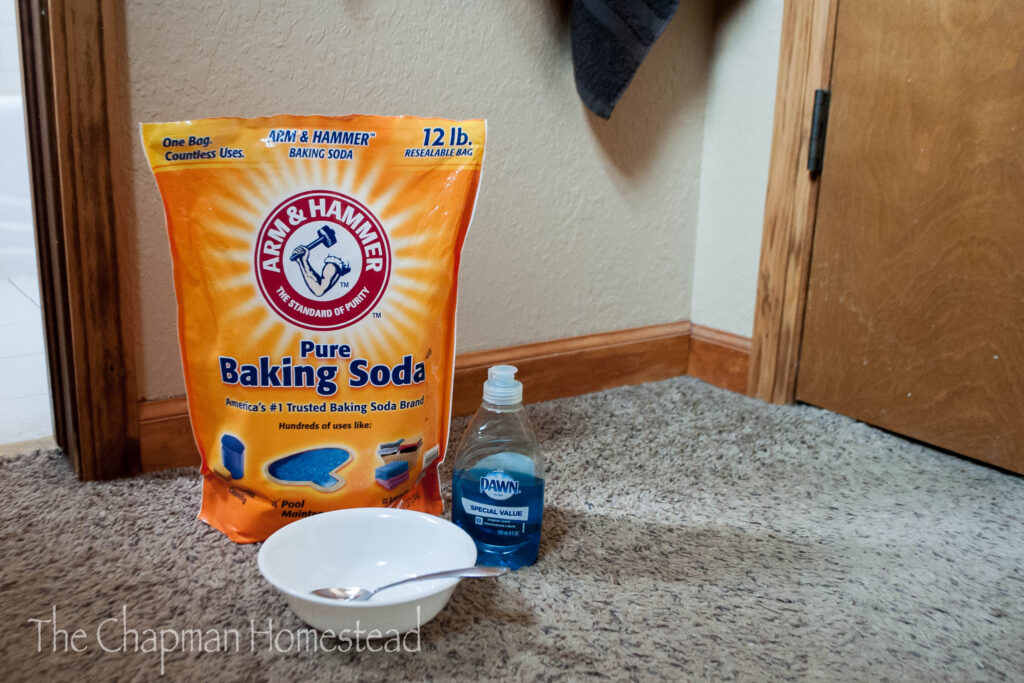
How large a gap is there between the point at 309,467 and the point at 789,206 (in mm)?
839

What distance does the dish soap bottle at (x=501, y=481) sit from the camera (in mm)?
Result: 743

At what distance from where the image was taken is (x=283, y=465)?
79cm

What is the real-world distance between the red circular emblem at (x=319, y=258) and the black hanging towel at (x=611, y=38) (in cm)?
54

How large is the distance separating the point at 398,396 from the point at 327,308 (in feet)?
0.36

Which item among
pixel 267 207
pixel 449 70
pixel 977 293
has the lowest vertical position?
pixel 977 293

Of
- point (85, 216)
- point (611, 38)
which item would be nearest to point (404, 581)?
point (85, 216)

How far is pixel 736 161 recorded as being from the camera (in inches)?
52.6

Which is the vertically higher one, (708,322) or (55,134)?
(55,134)

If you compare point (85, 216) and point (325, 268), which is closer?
point (325, 268)

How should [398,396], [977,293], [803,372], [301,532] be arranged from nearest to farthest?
1. [301,532]
2. [398,396]
3. [977,293]
4. [803,372]

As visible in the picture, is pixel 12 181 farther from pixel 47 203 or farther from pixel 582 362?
pixel 582 362

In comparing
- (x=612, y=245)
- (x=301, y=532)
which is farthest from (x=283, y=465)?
(x=612, y=245)

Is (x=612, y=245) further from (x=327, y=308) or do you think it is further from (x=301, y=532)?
(x=301, y=532)

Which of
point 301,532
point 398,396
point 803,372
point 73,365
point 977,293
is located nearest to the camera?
point 301,532
